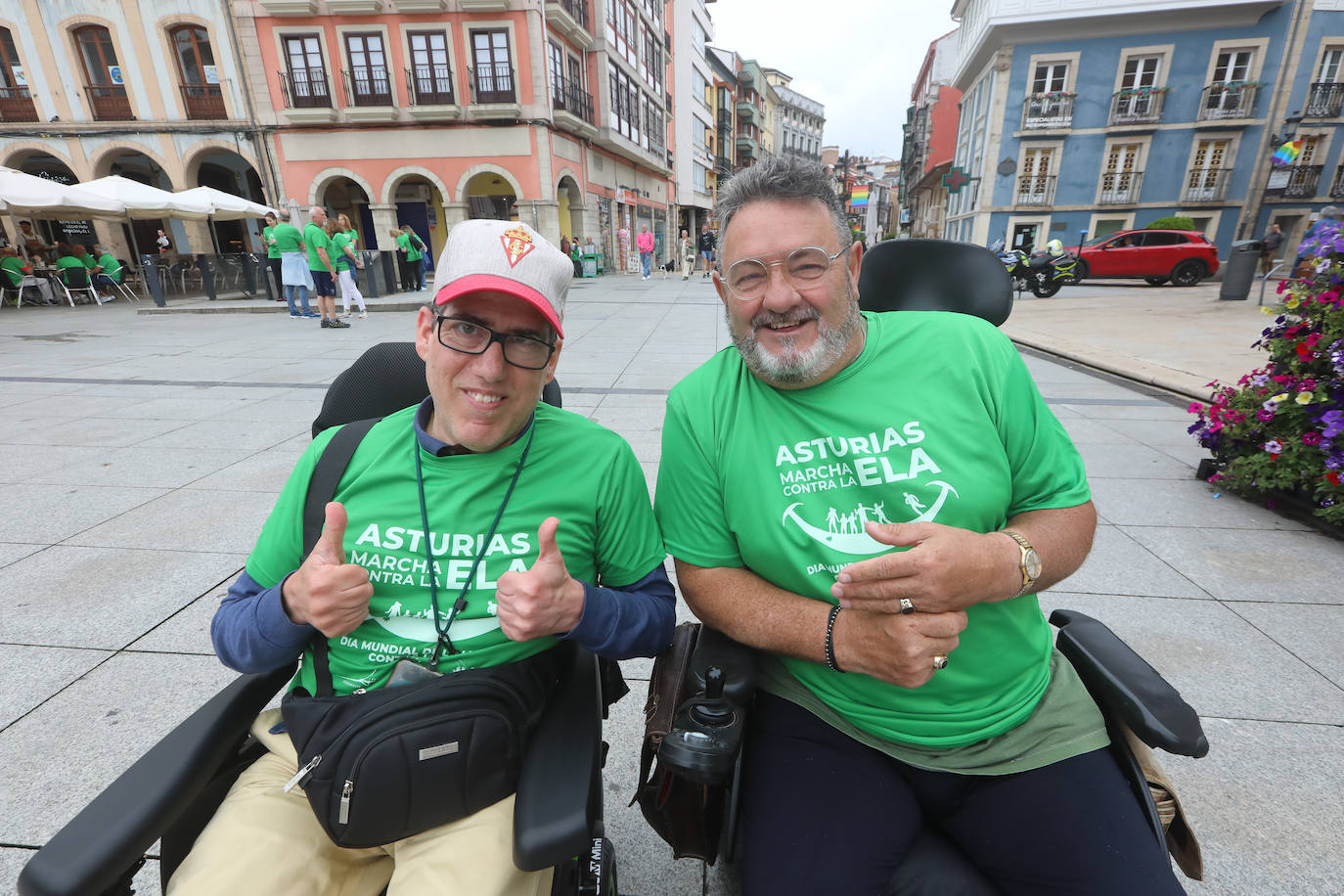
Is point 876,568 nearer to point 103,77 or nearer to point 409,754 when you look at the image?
point 409,754

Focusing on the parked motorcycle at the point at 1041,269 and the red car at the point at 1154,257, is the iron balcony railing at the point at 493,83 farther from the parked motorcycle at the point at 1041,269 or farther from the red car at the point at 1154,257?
the red car at the point at 1154,257

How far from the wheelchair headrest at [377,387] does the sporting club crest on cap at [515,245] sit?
479 mm

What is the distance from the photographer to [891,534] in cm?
111

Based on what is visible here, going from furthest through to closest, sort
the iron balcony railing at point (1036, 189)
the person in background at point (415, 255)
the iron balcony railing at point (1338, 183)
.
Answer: the iron balcony railing at point (1036, 189)
the iron balcony railing at point (1338, 183)
the person in background at point (415, 255)

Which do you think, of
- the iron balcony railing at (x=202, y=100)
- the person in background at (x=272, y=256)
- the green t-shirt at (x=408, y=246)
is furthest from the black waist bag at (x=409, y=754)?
the iron balcony railing at (x=202, y=100)

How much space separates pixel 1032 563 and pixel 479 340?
1.23m

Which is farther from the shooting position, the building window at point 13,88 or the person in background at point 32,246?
the building window at point 13,88

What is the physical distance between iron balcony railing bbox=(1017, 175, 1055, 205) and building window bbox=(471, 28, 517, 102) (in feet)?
63.0

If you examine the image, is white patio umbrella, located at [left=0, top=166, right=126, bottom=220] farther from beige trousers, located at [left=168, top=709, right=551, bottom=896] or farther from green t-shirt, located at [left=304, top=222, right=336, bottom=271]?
beige trousers, located at [left=168, top=709, right=551, bottom=896]

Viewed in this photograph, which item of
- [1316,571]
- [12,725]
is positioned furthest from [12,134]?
[1316,571]

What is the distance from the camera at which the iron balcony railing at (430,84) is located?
19.1m

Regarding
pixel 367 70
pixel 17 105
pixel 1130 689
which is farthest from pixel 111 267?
pixel 1130 689

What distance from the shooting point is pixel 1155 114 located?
72.8 ft

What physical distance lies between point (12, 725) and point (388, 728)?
6.09ft
